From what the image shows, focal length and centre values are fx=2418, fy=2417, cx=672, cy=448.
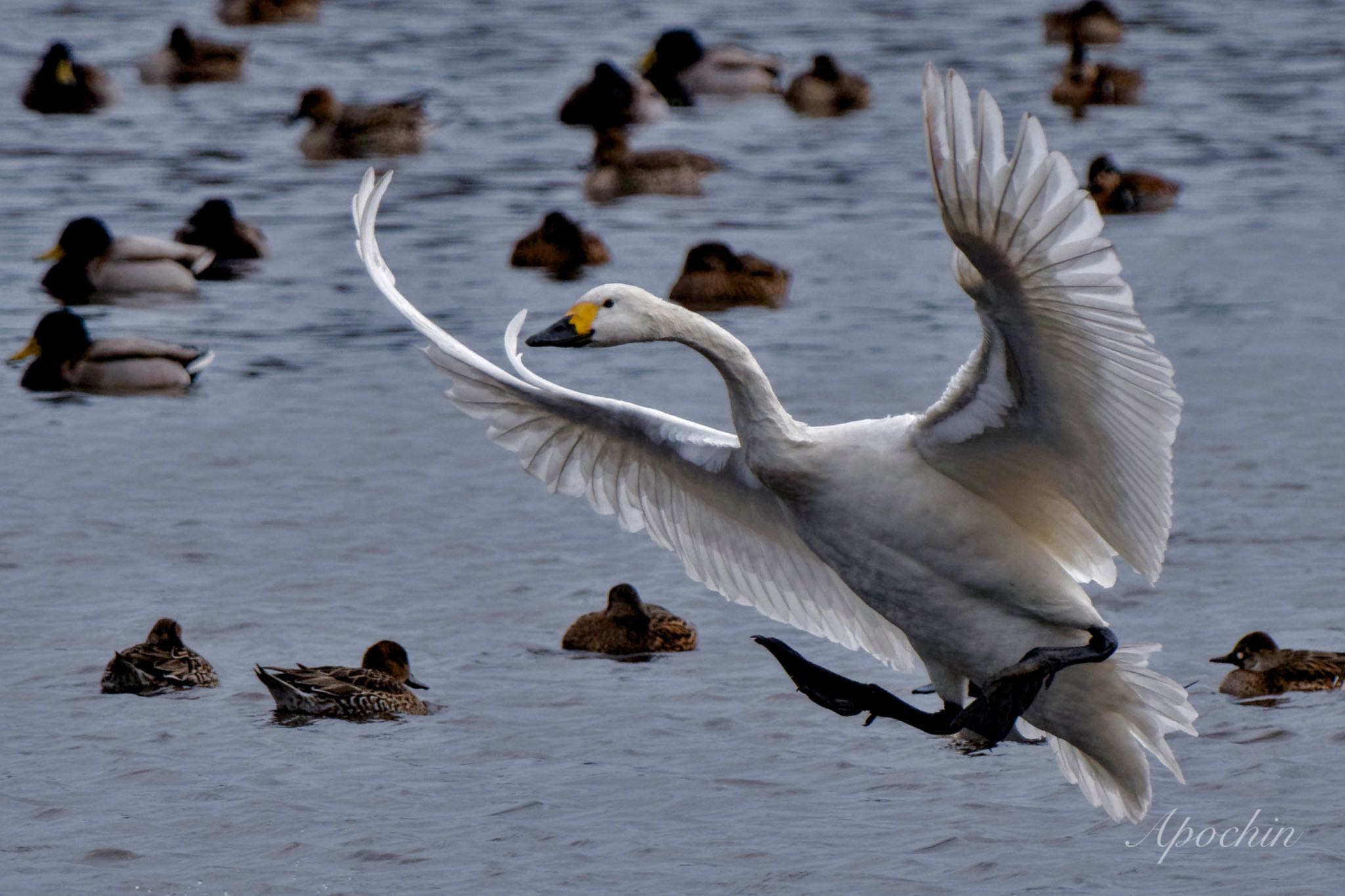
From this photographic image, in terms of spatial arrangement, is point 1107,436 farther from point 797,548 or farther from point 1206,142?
point 1206,142

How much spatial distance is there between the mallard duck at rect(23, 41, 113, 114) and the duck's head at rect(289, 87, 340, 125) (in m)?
2.93

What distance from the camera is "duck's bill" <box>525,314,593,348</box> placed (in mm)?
6688

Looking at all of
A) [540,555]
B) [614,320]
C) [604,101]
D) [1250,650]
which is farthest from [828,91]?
[614,320]

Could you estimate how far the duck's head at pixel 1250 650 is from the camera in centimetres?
959

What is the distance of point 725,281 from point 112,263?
4.82 meters

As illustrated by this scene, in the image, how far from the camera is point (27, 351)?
627 inches

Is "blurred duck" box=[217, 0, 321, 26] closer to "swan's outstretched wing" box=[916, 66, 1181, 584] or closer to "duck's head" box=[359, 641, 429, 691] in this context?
"duck's head" box=[359, 641, 429, 691]

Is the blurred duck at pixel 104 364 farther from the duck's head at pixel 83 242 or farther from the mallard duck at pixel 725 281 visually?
the mallard duck at pixel 725 281

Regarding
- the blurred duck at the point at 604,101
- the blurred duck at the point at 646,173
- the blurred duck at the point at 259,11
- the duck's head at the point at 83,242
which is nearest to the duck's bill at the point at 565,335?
the duck's head at the point at 83,242

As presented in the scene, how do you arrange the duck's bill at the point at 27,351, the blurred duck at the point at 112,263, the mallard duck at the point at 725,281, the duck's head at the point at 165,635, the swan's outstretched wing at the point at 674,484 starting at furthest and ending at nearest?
the blurred duck at the point at 112,263 < the mallard duck at the point at 725,281 < the duck's bill at the point at 27,351 < the duck's head at the point at 165,635 < the swan's outstretched wing at the point at 674,484

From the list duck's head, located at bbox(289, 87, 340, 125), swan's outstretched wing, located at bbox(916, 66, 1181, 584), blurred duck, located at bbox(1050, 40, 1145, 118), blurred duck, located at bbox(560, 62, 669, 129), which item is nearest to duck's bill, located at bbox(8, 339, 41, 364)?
duck's head, located at bbox(289, 87, 340, 125)

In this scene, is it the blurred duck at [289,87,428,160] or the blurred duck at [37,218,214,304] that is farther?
the blurred duck at [289,87,428,160]
